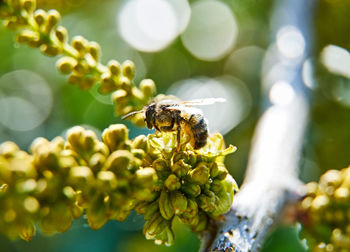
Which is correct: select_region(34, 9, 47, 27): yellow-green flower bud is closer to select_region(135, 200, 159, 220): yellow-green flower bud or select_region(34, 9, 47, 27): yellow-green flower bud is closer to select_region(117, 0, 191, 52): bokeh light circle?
select_region(135, 200, 159, 220): yellow-green flower bud

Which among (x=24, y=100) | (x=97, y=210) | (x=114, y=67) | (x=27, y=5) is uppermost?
(x=27, y=5)

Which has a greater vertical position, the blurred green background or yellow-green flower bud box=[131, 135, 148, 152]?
yellow-green flower bud box=[131, 135, 148, 152]

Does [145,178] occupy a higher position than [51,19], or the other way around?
[51,19]

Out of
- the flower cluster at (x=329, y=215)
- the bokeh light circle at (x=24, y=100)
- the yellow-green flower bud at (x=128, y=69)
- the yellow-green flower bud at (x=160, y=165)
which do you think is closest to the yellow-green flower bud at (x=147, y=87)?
the yellow-green flower bud at (x=128, y=69)

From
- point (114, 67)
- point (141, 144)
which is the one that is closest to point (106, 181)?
point (141, 144)

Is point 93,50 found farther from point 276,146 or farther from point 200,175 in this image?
point 276,146

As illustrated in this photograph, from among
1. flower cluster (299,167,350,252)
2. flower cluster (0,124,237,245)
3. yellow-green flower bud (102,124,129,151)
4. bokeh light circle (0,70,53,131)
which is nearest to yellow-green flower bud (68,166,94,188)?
flower cluster (0,124,237,245)
